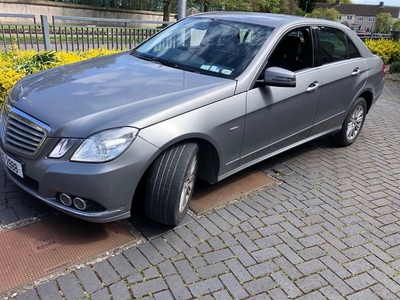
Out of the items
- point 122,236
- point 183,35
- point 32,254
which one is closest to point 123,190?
point 122,236

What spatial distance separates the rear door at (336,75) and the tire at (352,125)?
0.57 feet

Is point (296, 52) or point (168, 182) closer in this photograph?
point (168, 182)

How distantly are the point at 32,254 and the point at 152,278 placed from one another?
0.92 meters

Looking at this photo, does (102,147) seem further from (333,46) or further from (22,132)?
(333,46)

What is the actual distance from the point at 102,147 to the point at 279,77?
1.75 m

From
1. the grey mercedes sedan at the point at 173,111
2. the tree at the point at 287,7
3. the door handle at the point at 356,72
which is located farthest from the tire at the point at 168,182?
the tree at the point at 287,7

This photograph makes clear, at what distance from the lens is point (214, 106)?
122 inches

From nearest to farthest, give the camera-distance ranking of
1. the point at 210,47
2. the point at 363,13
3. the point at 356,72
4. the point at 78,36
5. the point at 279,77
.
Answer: the point at 279,77, the point at 210,47, the point at 356,72, the point at 78,36, the point at 363,13

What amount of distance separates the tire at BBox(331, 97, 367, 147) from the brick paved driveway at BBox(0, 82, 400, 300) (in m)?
0.98

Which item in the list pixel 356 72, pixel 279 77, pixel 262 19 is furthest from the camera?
pixel 356 72

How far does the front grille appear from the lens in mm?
2625

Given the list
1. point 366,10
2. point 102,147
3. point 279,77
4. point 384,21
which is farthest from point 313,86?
point 366,10

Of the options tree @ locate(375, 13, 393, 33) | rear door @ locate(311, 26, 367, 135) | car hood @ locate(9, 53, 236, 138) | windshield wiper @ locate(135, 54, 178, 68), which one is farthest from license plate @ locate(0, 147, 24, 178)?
tree @ locate(375, 13, 393, 33)

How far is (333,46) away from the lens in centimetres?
461
